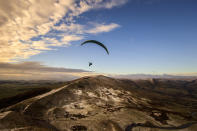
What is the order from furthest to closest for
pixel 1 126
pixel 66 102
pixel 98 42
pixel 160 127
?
pixel 66 102 → pixel 98 42 → pixel 160 127 → pixel 1 126

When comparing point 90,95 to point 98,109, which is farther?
point 90,95

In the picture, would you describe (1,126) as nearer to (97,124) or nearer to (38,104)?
(38,104)

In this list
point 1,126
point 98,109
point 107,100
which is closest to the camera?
point 1,126

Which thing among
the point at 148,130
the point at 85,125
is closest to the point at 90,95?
the point at 85,125

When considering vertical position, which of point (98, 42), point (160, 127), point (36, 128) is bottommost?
point (160, 127)

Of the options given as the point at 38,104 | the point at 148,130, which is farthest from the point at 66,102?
the point at 148,130

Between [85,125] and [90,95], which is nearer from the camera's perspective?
[85,125]

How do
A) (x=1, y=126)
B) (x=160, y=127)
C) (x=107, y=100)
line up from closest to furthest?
(x=1, y=126)
(x=160, y=127)
(x=107, y=100)

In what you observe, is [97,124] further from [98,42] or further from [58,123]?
[98,42]

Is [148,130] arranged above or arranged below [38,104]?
below
